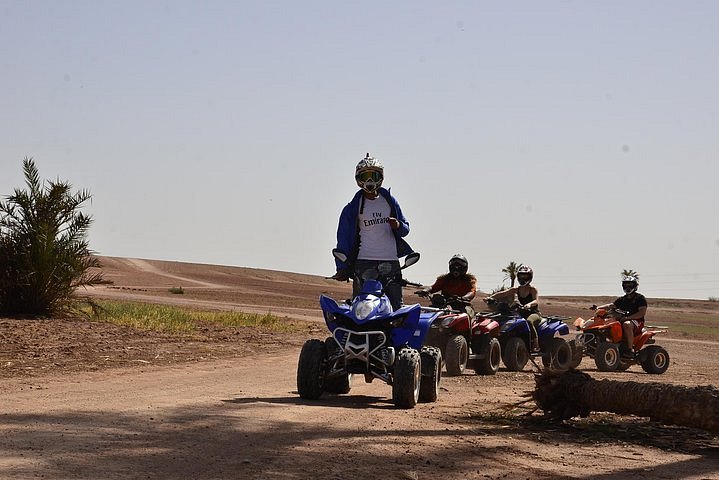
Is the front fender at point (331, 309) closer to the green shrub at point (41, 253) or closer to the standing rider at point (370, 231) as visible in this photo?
the standing rider at point (370, 231)

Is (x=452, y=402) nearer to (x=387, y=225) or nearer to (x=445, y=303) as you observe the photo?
(x=387, y=225)

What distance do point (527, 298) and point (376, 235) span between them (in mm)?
6993

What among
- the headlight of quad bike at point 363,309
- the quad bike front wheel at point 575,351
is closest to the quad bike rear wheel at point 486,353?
the quad bike front wheel at point 575,351

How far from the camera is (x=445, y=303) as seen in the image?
16.3m

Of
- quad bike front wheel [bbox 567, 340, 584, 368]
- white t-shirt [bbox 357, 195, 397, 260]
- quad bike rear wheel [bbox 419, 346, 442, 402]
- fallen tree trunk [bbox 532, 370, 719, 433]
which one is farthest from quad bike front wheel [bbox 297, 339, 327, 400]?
quad bike front wheel [bbox 567, 340, 584, 368]

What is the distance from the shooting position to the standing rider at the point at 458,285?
16.4 meters

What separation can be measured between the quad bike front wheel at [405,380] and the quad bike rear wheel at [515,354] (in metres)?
6.60

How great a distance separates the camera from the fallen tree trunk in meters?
9.33

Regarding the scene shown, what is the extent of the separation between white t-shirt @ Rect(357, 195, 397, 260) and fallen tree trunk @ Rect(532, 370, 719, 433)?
8.09ft

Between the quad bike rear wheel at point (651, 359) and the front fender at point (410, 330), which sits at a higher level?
the front fender at point (410, 330)

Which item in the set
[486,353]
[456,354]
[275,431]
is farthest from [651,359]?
[275,431]

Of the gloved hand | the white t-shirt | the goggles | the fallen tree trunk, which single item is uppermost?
the goggles

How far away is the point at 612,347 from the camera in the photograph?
18938 mm

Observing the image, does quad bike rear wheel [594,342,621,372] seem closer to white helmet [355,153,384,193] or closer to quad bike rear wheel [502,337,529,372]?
quad bike rear wheel [502,337,529,372]
